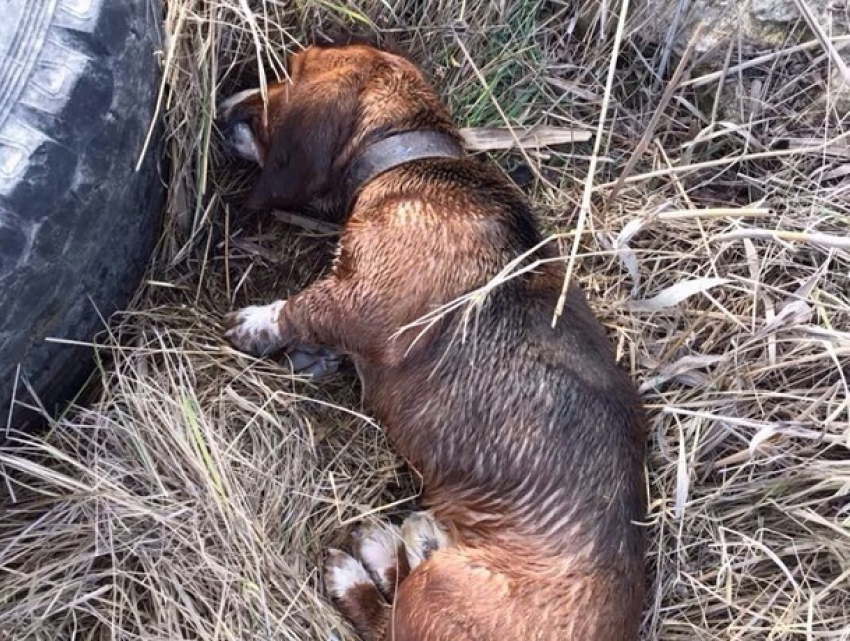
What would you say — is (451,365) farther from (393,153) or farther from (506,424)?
(393,153)

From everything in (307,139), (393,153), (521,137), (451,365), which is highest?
(307,139)

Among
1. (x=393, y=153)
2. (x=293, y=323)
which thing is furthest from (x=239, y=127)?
(x=293, y=323)

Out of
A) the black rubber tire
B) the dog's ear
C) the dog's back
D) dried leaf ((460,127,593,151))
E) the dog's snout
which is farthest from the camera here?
dried leaf ((460,127,593,151))

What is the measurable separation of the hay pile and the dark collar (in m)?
0.47

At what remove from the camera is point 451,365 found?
3139 mm

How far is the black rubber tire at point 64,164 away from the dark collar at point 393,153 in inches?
28.7

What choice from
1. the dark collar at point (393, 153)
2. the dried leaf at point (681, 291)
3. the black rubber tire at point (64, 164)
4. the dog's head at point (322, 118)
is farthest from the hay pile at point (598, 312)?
the dark collar at point (393, 153)

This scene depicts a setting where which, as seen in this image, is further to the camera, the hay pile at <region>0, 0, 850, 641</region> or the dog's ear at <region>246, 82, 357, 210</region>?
the dog's ear at <region>246, 82, 357, 210</region>

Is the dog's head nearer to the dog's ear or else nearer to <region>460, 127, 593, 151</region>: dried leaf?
the dog's ear

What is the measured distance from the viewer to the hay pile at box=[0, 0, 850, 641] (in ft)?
9.92

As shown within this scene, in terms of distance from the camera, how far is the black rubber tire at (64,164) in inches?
97.4

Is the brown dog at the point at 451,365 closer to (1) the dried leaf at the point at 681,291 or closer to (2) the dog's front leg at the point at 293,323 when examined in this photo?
(2) the dog's front leg at the point at 293,323

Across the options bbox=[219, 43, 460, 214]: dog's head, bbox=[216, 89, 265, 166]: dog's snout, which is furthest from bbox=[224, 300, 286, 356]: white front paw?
bbox=[216, 89, 265, 166]: dog's snout

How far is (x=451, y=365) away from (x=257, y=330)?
77 cm
